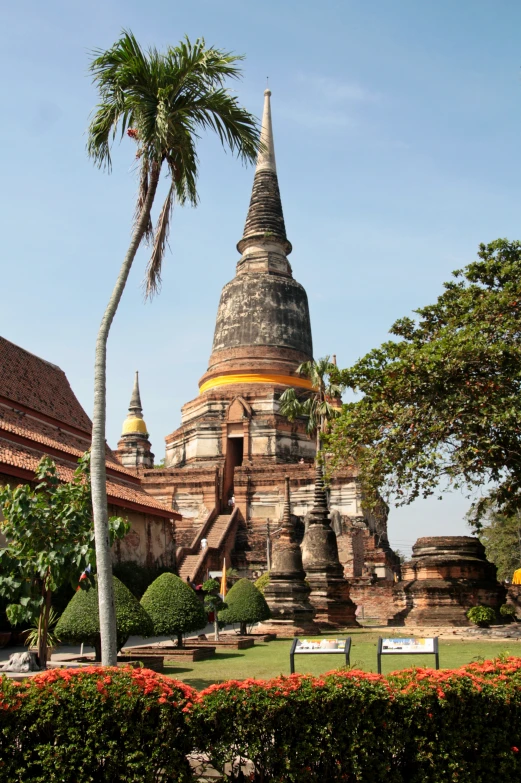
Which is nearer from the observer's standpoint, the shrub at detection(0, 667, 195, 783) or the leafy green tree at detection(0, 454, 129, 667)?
the shrub at detection(0, 667, 195, 783)

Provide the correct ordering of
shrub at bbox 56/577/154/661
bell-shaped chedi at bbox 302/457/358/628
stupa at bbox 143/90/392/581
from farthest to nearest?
stupa at bbox 143/90/392/581 < bell-shaped chedi at bbox 302/457/358/628 < shrub at bbox 56/577/154/661

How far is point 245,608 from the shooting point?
16.2 m

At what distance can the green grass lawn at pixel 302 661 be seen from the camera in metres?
10.2

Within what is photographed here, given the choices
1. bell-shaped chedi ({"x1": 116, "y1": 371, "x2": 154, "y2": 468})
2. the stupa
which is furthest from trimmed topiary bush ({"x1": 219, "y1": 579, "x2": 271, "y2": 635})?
bell-shaped chedi ({"x1": 116, "y1": 371, "x2": 154, "y2": 468})

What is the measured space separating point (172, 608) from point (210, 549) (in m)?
15.5

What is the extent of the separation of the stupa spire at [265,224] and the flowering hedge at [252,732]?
35932 mm

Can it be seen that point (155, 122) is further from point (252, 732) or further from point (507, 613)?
point (507, 613)

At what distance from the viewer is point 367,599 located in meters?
23.7

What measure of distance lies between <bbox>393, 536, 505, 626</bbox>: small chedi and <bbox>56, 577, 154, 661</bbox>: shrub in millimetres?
10474

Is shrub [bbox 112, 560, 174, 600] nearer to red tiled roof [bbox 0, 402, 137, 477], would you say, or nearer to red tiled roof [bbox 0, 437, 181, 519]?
red tiled roof [bbox 0, 437, 181, 519]

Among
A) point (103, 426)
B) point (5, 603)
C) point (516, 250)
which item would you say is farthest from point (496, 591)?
point (103, 426)

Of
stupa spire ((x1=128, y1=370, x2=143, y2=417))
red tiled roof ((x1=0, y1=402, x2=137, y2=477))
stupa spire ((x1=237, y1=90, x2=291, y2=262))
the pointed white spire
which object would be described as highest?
the pointed white spire

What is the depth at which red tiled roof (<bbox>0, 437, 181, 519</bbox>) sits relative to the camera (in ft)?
54.5

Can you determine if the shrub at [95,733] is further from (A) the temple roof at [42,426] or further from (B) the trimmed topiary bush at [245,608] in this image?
(A) the temple roof at [42,426]
